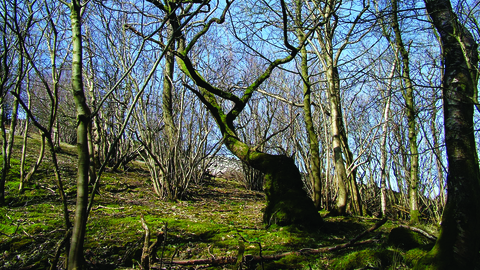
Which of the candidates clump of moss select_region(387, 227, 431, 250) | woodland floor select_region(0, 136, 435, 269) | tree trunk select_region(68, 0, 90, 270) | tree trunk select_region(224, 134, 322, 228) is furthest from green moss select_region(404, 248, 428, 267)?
tree trunk select_region(68, 0, 90, 270)

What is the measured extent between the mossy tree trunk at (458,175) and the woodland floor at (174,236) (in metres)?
Answer: 0.37

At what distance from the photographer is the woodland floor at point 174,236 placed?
93.7 inches

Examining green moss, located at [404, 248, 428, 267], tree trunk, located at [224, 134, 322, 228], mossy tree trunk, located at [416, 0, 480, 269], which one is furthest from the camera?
tree trunk, located at [224, 134, 322, 228]

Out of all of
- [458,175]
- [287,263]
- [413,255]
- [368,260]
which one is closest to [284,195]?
[287,263]

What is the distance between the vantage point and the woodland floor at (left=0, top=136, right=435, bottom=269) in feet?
7.81

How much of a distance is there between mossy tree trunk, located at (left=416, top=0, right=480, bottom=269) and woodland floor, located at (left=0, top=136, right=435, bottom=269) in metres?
0.37

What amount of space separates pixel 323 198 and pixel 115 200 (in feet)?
12.8

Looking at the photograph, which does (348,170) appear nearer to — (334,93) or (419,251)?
(334,93)

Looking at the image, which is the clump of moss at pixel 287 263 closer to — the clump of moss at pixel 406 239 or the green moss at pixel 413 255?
the green moss at pixel 413 255

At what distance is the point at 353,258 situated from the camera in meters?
2.36

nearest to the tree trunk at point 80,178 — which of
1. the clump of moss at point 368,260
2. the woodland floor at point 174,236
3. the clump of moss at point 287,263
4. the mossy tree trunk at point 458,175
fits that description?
the woodland floor at point 174,236

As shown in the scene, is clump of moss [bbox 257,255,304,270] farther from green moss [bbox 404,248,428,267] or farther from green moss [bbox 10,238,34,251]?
green moss [bbox 10,238,34,251]

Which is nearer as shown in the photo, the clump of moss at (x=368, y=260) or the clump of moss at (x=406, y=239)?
the clump of moss at (x=368, y=260)

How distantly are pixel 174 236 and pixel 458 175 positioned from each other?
2.62 m
